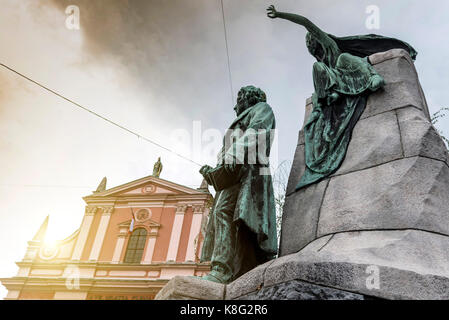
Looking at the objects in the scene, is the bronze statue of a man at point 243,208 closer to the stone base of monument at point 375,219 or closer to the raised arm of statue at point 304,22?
the stone base of monument at point 375,219

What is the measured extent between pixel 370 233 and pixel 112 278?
2132 centimetres

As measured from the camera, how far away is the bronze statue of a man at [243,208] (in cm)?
301

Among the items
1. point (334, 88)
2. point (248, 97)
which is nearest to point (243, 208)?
point (248, 97)

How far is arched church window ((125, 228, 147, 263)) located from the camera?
75.4 feet

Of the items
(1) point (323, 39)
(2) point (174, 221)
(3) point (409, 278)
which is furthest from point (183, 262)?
(3) point (409, 278)

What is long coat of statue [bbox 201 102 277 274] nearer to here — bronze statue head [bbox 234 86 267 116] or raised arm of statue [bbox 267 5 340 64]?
bronze statue head [bbox 234 86 267 116]

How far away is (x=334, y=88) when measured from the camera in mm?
3795

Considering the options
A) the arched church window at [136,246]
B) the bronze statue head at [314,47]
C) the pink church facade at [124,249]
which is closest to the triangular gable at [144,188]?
the pink church facade at [124,249]

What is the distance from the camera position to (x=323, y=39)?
4.25 metres

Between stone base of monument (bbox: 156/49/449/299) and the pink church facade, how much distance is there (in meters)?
18.6

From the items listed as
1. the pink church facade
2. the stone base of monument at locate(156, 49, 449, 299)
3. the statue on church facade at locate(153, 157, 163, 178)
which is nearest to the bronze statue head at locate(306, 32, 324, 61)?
the stone base of monument at locate(156, 49, 449, 299)

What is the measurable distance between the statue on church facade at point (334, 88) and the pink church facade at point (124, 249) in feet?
59.6

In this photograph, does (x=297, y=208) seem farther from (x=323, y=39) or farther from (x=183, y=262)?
(x=183, y=262)
